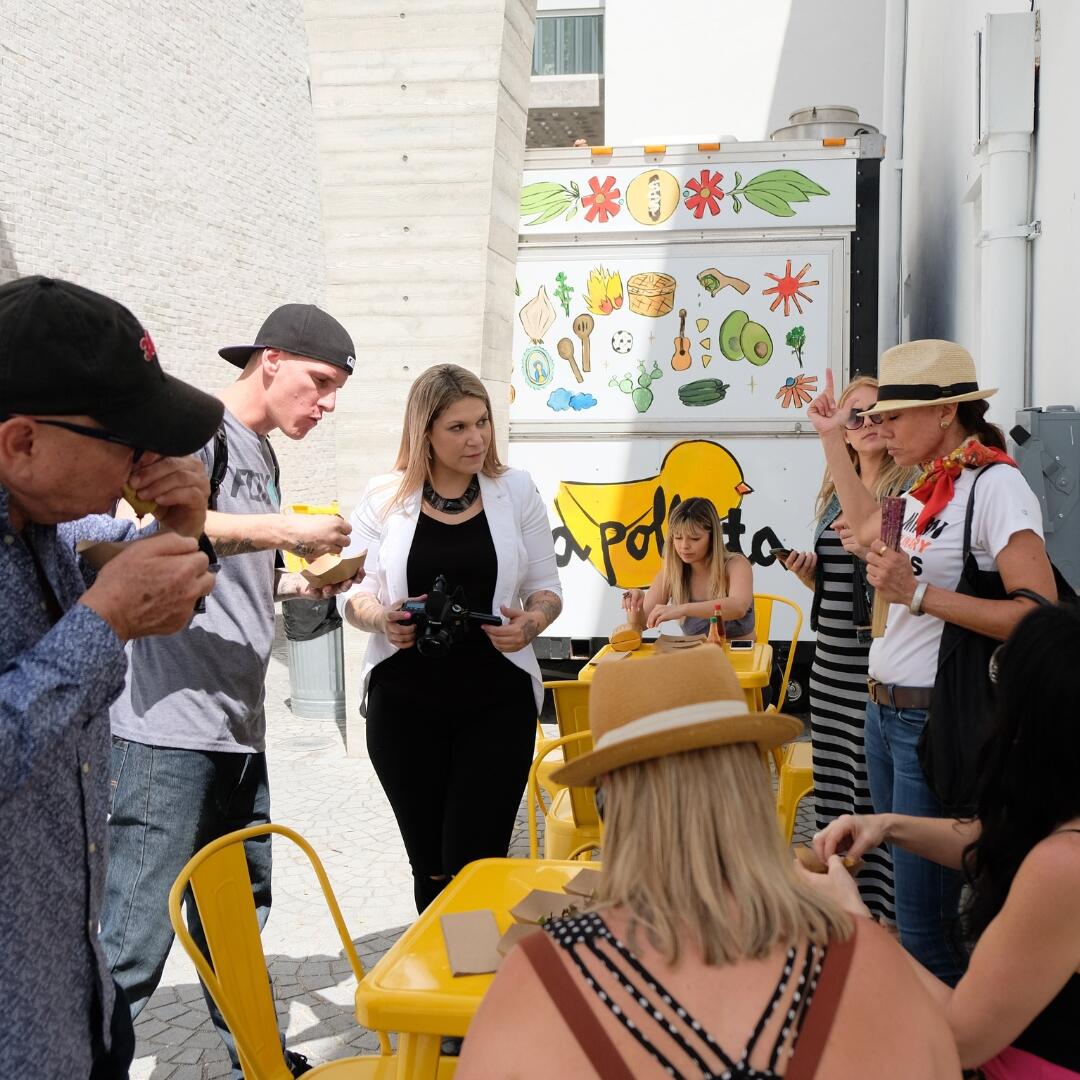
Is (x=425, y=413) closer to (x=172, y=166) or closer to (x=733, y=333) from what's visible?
(x=733, y=333)

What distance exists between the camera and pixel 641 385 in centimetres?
693

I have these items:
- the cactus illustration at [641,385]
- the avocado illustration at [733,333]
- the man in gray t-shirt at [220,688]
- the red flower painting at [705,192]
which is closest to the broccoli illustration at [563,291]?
the cactus illustration at [641,385]

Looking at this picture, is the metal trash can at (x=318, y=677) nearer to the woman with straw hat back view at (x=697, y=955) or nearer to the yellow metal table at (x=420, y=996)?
the yellow metal table at (x=420, y=996)

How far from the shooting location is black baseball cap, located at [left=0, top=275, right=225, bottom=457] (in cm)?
136

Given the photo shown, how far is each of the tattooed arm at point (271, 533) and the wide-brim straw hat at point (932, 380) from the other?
58.6 inches

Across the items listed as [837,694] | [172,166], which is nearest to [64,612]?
[837,694]

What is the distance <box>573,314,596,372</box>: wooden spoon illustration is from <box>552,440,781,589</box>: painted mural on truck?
2.42 ft

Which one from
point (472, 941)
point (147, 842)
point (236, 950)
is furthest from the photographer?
point (147, 842)

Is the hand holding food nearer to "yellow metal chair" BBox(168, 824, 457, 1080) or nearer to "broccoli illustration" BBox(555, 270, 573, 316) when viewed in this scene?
"yellow metal chair" BBox(168, 824, 457, 1080)

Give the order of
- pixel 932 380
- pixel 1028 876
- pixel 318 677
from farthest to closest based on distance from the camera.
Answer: pixel 318 677 < pixel 932 380 < pixel 1028 876

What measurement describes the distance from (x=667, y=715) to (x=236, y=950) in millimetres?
1424

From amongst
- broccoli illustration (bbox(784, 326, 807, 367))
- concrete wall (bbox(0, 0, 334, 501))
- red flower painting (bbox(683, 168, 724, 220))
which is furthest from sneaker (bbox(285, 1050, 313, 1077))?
concrete wall (bbox(0, 0, 334, 501))

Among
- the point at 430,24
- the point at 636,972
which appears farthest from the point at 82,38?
the point at 636,972

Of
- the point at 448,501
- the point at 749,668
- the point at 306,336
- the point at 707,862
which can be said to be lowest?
the point at 749,668
